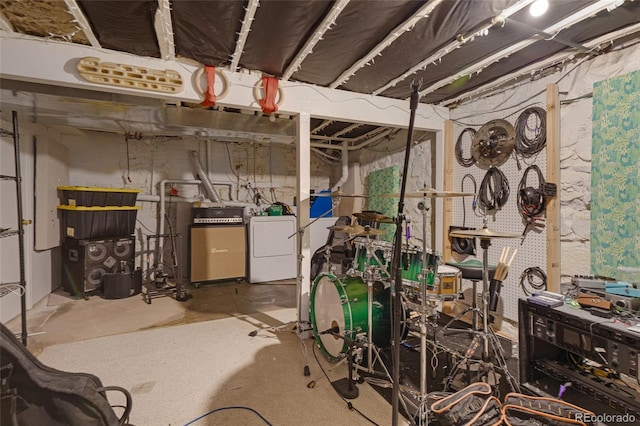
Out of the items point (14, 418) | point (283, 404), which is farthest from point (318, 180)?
point (14, 418)

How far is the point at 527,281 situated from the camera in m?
2.59

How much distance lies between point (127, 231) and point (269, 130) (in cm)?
255

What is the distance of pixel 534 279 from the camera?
8.32ft

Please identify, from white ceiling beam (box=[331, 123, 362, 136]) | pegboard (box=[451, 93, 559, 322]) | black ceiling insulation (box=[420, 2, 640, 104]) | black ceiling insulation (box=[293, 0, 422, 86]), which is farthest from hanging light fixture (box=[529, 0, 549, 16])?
white ceiling beam (box=[331, 123, 362, 136])

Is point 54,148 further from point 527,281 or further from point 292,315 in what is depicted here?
point 527,281

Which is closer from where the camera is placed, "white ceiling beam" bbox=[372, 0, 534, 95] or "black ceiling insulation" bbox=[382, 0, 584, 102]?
"white ceiling beam" bbox=[372, 0, 534, 95]

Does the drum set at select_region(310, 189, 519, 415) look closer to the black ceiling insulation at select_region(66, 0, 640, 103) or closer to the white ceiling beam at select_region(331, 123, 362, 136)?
the black ceiling insulation at select_region(66, 0, 640, 103)

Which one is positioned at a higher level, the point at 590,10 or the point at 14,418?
the point at 590,10

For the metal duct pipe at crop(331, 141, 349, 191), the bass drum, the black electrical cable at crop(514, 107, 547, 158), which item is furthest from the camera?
the metal duct pipe at crop(331, 141, 349, 191)

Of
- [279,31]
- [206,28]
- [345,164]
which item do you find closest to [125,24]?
[206,28]

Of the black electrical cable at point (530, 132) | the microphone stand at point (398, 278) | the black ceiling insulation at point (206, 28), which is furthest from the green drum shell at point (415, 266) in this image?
the black ceiling insulation at point (206, 28)

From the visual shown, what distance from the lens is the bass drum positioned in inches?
80.7

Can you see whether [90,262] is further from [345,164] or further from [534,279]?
[534,279]

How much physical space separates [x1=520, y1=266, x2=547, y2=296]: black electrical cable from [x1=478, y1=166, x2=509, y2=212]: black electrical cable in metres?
0.65
